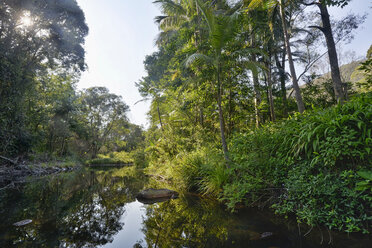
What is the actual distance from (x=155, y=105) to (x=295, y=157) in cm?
916

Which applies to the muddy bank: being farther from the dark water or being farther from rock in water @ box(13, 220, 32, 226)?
rock in water @ box(13, 220, 32, 226)

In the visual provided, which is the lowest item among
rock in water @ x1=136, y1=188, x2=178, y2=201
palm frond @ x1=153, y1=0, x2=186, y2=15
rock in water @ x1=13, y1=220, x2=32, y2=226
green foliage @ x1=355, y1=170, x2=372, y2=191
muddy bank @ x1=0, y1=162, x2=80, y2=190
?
rock in water @ x1=136, y1=188, x2=178, y2=201

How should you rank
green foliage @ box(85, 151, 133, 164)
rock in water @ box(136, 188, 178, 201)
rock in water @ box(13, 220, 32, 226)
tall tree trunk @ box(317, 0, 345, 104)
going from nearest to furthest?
1. rock in water @ box(13, 220, 32, 226)
2. rock in water @ box(136, 188, 178, 201)
3. tall tree trunk @ box(317, 0, 345, 104)
4. green foliage @ box(85, 151, 133, 164)

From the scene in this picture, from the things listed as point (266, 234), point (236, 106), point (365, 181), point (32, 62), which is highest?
point (32, 62)

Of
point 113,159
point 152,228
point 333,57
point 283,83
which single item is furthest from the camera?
point 113,159

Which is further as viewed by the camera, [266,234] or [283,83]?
[283,83]

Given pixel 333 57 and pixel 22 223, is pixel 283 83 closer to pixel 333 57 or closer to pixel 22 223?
pixel 333 57

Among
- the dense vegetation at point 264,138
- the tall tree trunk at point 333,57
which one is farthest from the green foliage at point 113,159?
the tall tree trunk at point 333,57

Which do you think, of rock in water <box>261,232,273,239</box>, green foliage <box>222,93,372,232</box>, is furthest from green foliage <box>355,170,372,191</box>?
rock in water <box>261,232,273,239</box>

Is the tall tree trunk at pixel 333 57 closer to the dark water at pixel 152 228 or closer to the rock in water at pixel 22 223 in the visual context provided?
the dark water at pixel 152 228

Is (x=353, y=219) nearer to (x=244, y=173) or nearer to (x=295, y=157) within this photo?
(x=295, y=157)

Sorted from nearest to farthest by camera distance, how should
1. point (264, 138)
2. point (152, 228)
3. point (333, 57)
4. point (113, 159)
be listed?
1. point (152, 228)
2. point (264, 138)
3. point (333, 57)
4. point (113, 159)

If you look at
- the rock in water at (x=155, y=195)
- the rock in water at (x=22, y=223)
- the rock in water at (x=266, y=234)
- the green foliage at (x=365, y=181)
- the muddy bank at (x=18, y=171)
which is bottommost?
the rock in water at (x=266, y=234)

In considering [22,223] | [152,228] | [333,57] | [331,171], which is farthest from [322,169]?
[333,57]
